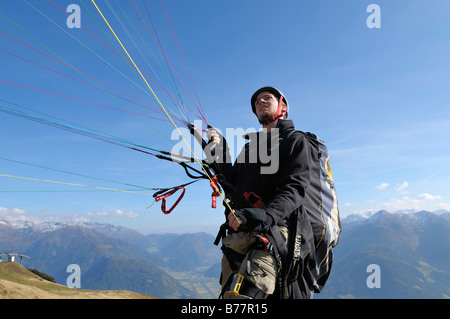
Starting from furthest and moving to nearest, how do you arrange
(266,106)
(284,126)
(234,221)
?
(266,106) → (284,126) → (234,221)

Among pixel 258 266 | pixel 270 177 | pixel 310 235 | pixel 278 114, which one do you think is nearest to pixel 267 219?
pixel 258 266

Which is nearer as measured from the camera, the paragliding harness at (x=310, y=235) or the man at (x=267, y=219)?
the man at (x=267, y=219)

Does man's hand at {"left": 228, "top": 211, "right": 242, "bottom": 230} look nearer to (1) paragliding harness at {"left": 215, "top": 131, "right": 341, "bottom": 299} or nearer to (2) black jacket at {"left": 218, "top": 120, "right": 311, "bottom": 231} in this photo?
(2) black jacket at {"left": 218, "top": 120, "right": 311, "bottom": 231}

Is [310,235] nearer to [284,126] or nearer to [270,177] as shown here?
[270,177]

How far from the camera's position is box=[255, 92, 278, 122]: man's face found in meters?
5.26

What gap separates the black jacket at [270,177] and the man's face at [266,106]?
0.92 ft

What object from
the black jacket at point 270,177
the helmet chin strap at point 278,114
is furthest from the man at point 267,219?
the helmet chin strap at point 278,114

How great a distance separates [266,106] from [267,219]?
98.5 inches

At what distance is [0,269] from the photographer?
58.9m

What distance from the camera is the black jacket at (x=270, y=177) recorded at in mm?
3584

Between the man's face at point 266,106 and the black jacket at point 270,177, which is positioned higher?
the man's face at point 266,106

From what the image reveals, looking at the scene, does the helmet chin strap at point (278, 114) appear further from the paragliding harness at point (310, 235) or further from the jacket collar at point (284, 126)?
the paragliding harness at point (310, 235)

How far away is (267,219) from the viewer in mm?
3533
